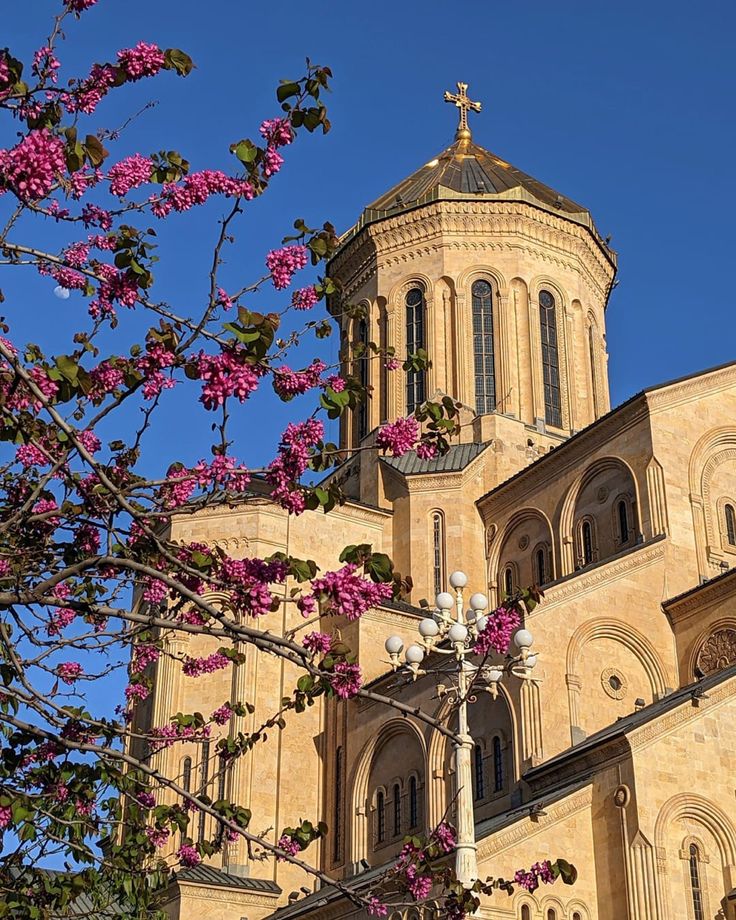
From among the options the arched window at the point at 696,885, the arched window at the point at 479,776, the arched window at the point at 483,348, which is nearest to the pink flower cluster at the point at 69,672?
the arched window at the point at 696,885

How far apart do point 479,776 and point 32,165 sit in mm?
20788

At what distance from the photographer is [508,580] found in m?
34.1

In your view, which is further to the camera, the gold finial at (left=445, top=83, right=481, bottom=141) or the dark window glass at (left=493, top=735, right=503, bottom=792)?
the gold finial at (left=445, top=83, right=481, bottom=141)

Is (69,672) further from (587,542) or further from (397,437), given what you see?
(587,542)

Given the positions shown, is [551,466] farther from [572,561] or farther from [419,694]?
[419,694]

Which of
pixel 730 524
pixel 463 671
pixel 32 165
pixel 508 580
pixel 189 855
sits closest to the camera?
pixel 32 165

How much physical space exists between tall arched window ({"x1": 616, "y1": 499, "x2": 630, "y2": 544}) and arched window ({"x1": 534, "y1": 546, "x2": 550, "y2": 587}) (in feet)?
9.03

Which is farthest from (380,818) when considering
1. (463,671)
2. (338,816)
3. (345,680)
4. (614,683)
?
(345,680)

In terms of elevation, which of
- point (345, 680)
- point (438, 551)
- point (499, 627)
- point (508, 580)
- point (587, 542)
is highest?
point (438, 551)

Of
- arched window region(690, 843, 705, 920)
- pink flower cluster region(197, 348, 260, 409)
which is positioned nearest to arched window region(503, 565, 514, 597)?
arched window region(690, 843, 705, 920)

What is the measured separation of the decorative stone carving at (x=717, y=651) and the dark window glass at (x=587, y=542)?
455 centimetres

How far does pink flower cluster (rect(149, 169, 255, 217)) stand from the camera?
9641 mm

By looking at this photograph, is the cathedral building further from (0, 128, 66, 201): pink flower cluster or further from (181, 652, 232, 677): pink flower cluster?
(0, 128, 66, 201): pink flower cluster

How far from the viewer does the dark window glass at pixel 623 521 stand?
3022 cm
